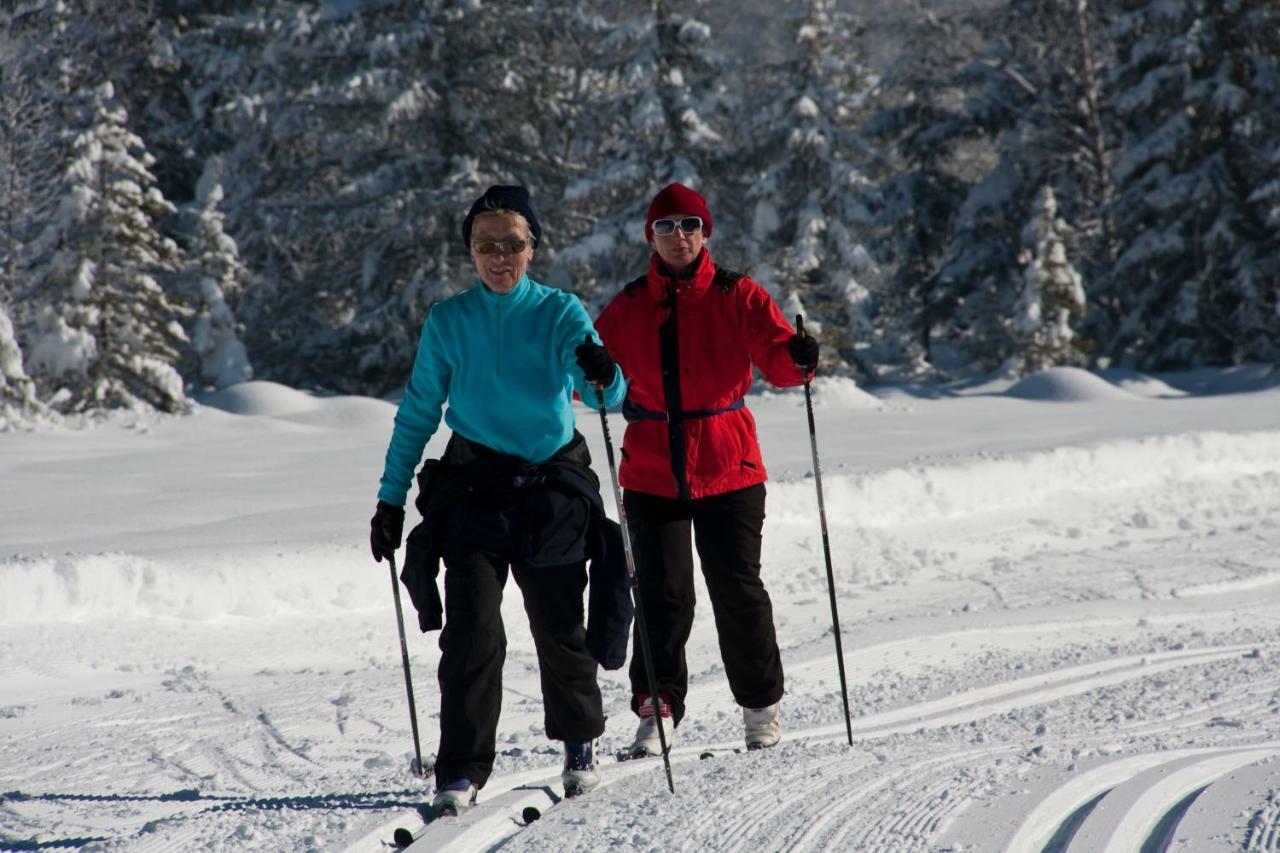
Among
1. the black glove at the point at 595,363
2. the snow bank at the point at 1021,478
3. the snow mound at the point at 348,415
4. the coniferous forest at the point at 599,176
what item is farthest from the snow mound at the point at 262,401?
the black glove at the point at 595,363

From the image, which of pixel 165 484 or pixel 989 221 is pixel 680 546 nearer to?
pixel 165 484

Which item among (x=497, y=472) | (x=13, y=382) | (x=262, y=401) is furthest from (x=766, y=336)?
(x=13, y=382)

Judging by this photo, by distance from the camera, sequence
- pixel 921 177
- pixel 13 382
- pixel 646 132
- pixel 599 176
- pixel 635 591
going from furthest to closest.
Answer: pixel 921 177, pixel 599 176, pixel 646 132, pixel 13 382, pixel 635 591

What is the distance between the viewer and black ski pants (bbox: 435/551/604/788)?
368 centimetres

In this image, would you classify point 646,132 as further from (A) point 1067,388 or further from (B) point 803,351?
(B) point 803,351

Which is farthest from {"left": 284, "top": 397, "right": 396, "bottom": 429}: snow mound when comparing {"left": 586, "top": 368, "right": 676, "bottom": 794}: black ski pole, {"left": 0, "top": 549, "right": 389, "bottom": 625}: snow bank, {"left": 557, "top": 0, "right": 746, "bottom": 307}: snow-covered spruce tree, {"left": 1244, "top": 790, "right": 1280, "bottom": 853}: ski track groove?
{"left": 1244, "top": 790, "right": 1280, "bottom": 853}: ski track groove

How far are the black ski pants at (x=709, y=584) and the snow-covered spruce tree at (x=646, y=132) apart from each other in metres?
19.9

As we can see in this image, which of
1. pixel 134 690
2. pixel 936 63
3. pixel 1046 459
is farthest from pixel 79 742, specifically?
pixel 936 63

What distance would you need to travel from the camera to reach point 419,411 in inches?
151

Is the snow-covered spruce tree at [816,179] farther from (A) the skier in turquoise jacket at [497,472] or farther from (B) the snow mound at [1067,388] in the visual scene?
(A) the skier in turquoise jacket at [497,472]

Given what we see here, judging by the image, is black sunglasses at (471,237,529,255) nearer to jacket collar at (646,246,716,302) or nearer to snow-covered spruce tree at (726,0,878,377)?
jacket collar at (646,246,716,302)

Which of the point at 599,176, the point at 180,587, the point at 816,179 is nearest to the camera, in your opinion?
the point at 180,587

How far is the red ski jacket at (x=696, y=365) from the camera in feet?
14.2

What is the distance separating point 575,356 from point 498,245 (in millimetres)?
399
